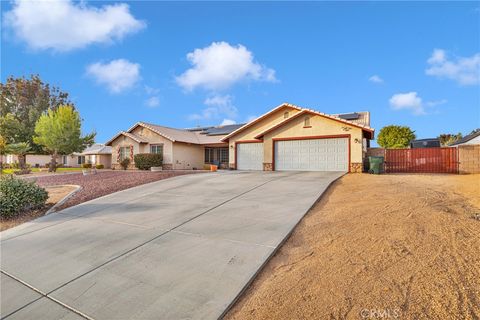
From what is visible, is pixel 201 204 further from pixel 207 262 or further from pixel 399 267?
pixel 399 267

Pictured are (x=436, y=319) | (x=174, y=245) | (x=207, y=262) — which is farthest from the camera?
(x=174, y=245)

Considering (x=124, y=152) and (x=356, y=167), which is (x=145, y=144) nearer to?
(x=124, y=152)

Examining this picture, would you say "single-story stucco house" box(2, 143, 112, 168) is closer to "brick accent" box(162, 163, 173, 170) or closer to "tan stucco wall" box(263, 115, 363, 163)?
"brick accent" box(162, 163, 173, 170)

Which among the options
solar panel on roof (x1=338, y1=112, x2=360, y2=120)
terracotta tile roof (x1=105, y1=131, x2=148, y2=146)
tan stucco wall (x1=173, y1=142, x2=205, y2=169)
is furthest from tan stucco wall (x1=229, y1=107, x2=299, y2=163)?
terracotta tile roof (x1=105, y1=131, x2=148, y2=146)

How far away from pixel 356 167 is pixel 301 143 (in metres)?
3.97

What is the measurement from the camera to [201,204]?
780cm

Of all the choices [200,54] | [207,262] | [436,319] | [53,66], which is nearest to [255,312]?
[207,262]

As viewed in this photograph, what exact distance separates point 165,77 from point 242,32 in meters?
6.43

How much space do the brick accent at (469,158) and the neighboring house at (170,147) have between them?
17502 mm

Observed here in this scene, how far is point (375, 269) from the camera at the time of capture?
3449 millimetres

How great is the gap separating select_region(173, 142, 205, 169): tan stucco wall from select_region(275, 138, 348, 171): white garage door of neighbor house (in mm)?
10931

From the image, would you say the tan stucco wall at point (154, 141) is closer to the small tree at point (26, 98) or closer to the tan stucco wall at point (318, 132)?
the tan stucco wall at point (318, 132)

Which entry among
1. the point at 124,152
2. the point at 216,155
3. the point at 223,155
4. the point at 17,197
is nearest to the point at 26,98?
the point at 124,152

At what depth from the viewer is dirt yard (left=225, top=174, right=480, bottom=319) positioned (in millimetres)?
2736
